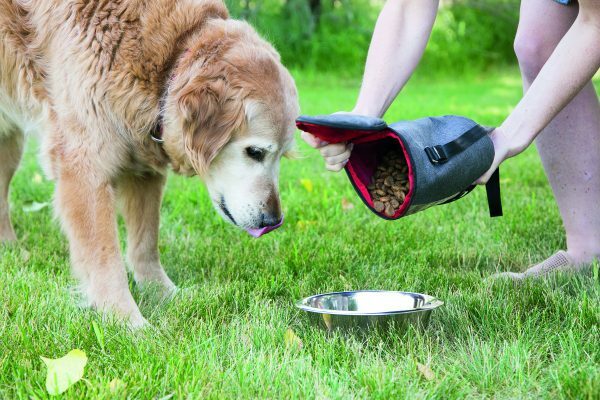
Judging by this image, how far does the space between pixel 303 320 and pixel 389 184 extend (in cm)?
48

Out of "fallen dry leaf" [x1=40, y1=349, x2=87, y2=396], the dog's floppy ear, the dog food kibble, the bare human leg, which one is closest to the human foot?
the bare human leg

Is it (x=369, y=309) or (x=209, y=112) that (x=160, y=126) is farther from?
(x=369, y=309)

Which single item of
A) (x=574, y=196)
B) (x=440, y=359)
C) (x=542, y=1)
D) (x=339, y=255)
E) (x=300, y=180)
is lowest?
(x=300, y=180)

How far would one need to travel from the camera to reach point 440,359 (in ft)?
6.32

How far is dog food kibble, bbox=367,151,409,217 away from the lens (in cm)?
215

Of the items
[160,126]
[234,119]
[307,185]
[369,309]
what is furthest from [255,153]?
[307,185]

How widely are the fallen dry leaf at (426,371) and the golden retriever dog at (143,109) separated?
3.14 ft

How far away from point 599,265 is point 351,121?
1328mm

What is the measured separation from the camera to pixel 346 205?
390 centimetres

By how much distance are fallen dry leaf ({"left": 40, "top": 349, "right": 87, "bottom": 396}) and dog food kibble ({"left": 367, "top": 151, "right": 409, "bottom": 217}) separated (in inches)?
36.4

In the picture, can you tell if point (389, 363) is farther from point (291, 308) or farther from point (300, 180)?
point (300, 180)

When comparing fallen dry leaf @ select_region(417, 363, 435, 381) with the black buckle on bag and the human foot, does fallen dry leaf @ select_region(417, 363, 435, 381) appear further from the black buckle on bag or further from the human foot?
the human foot

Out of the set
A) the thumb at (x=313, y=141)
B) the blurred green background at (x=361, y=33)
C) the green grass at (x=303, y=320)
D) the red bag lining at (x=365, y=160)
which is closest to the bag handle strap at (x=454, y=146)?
the red bag lining at (x=365, y=160)

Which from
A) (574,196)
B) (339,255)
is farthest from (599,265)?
Answer: (339,255)
